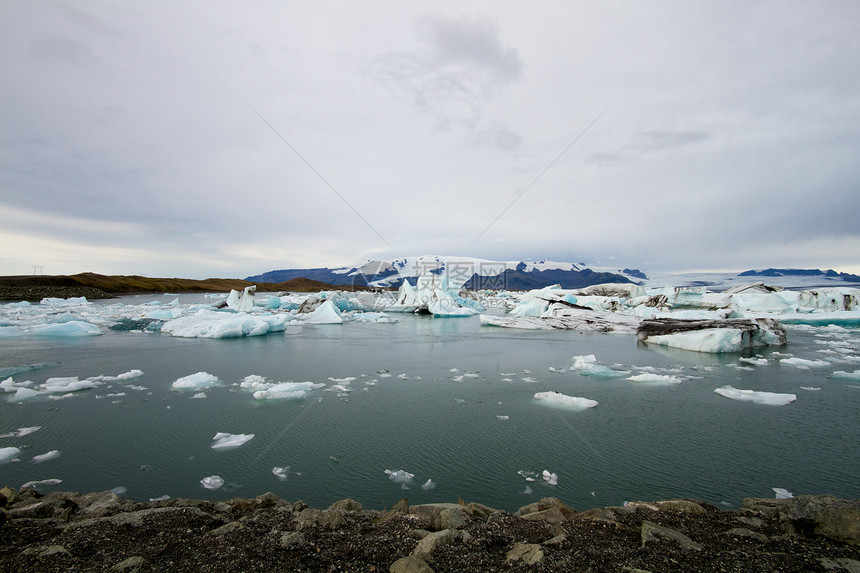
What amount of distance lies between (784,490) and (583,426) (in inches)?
85.1

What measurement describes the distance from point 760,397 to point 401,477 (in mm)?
6841

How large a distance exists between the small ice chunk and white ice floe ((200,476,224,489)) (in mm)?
5627

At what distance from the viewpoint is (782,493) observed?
386 centimetres

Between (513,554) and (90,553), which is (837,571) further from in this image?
(90,553)

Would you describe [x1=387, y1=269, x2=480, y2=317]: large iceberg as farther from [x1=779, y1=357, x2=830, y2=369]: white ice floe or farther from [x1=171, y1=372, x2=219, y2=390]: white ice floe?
[x1=171, y1=372, x2=219, y2=390]: white ice floe

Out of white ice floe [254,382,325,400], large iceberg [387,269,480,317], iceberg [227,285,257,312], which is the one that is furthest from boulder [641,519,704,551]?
iceberg [227,285,257,312]

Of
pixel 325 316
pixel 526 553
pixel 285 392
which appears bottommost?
pixel 285 392

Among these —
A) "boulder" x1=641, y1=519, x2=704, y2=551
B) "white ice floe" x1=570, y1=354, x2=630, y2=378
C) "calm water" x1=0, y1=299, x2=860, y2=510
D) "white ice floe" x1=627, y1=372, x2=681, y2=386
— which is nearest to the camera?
"boulder" x1=641, y1=519, x2=704, y2=551

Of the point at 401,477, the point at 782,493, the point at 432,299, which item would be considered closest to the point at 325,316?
the point at 432,299

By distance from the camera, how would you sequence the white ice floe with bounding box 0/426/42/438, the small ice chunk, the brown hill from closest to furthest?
the small ice chunk → the white ice floe with bounding box 0/426/42/438 → the brown hill

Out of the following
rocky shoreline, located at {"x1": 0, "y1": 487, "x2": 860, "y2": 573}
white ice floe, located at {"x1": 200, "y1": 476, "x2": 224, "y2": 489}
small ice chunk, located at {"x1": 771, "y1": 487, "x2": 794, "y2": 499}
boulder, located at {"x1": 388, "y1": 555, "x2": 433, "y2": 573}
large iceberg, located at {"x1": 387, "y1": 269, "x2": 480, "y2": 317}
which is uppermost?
large iceberg, located at {"x1": 387, "y1": 269, "x2": 480, "y2": 317}

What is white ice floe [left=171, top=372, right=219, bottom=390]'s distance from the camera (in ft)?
24.2

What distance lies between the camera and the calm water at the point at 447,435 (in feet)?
13.0

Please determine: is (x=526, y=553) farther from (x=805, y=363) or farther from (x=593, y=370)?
(x=805, y=363)
